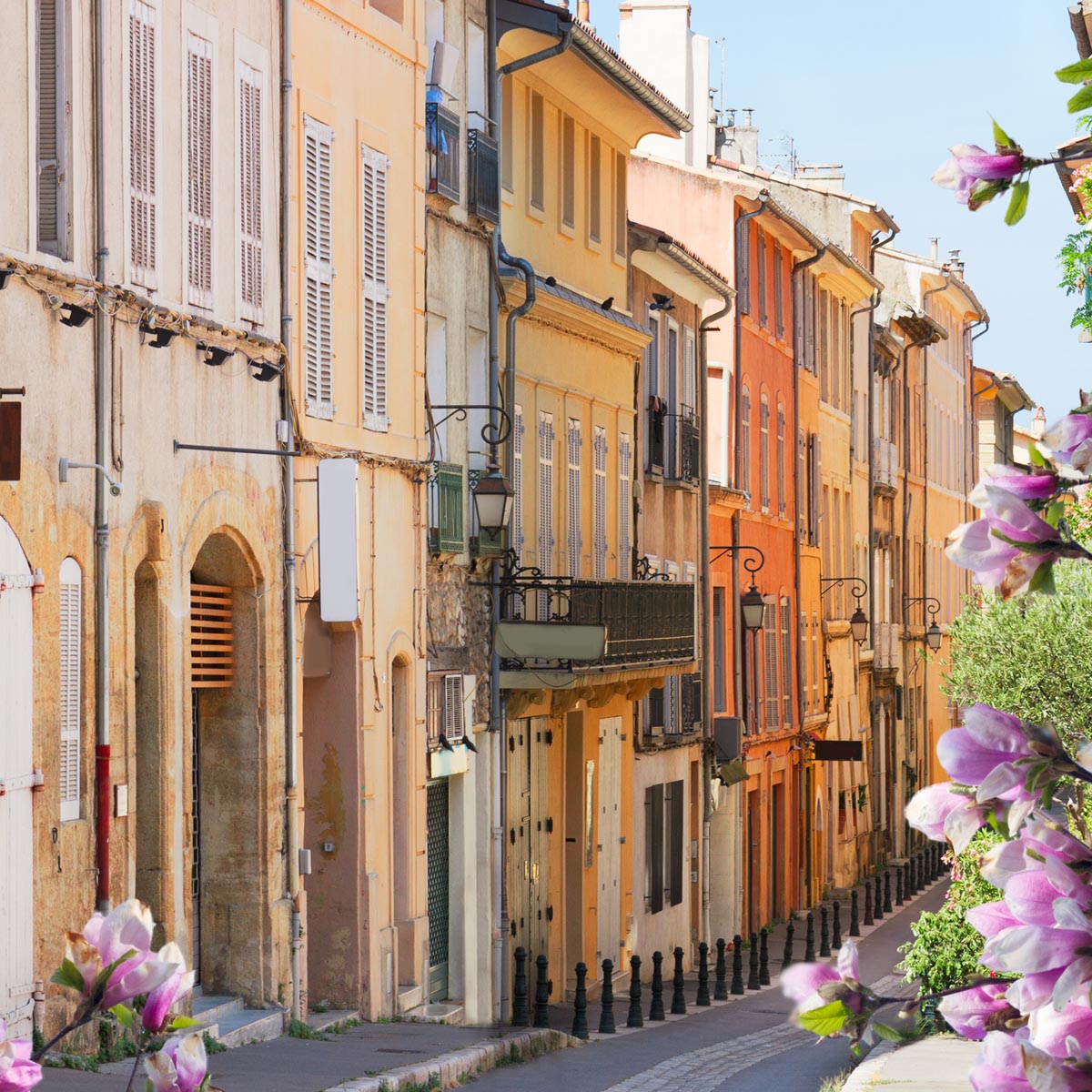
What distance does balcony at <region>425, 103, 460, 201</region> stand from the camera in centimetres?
2097

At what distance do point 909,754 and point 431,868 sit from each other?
36259mm

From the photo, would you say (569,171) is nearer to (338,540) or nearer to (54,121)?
(338,540)

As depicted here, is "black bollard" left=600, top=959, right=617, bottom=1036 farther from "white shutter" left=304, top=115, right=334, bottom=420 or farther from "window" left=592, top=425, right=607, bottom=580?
"white shutter" left=304, top=115, right=334, bottom=420

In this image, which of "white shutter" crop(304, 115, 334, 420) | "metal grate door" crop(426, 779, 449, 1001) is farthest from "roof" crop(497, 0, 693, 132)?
"metal grate door" crop(426, 779, 449, 1001)

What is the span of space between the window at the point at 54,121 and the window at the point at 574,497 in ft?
44.7

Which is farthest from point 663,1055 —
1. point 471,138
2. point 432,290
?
point 471,138

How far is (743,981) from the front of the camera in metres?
29.3

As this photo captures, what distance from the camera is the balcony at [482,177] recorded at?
2228 cm

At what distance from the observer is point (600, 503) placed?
27891 millimetres

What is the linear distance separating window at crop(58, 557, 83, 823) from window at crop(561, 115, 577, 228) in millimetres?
14128

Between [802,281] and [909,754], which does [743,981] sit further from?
[909,754]

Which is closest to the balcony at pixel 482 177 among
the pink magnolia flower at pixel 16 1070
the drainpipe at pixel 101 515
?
the drainpipe at pixel 101 515

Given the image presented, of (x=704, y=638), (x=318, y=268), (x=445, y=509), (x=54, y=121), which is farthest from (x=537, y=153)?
(x=54, y=121)

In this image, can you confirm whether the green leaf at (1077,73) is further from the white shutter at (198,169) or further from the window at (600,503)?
the window at (600,503)
